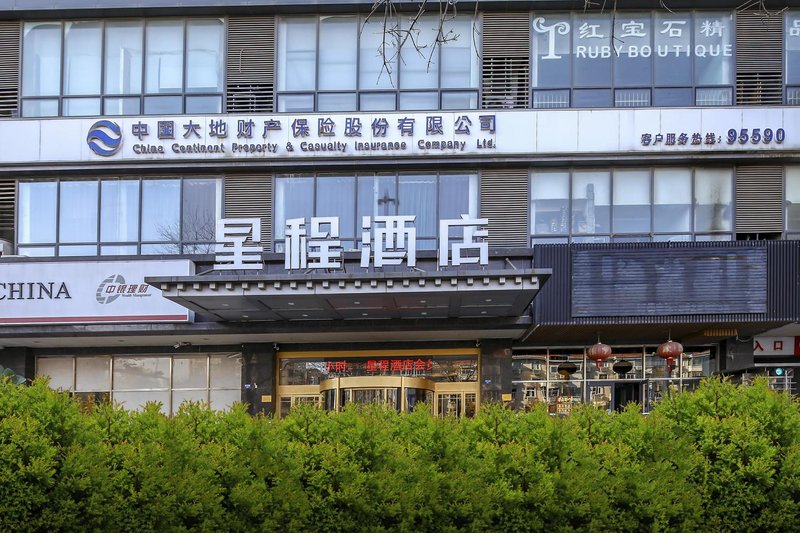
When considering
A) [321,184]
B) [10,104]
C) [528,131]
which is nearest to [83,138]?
[10,104]

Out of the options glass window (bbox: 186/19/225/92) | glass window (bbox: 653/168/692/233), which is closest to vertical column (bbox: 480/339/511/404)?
glass window (bbox: 653/168/692/233)

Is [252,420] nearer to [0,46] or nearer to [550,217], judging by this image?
[550,217]

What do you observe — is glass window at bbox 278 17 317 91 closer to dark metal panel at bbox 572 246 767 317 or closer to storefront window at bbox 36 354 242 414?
storefront window at bbox 36 354 242 414

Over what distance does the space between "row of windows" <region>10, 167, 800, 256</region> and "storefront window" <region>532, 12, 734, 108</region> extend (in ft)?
5.71

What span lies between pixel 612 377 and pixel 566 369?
118 cm

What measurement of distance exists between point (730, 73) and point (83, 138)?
1569 cm

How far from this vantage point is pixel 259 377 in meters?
24.7

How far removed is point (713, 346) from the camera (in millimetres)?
24969

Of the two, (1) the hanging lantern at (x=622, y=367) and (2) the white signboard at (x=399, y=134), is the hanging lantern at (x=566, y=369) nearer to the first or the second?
(1) the hanging lantern at (x=622, y=367)

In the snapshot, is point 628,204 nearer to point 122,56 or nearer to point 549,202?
point 549,202

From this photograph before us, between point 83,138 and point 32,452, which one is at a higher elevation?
point 83,138

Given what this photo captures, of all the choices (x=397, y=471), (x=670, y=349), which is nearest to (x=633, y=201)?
(x=670, y=349)

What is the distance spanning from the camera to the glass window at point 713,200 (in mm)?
23469

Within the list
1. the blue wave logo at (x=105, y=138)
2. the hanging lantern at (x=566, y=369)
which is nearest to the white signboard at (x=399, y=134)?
the blue wave logo at (x=105, y=138)
